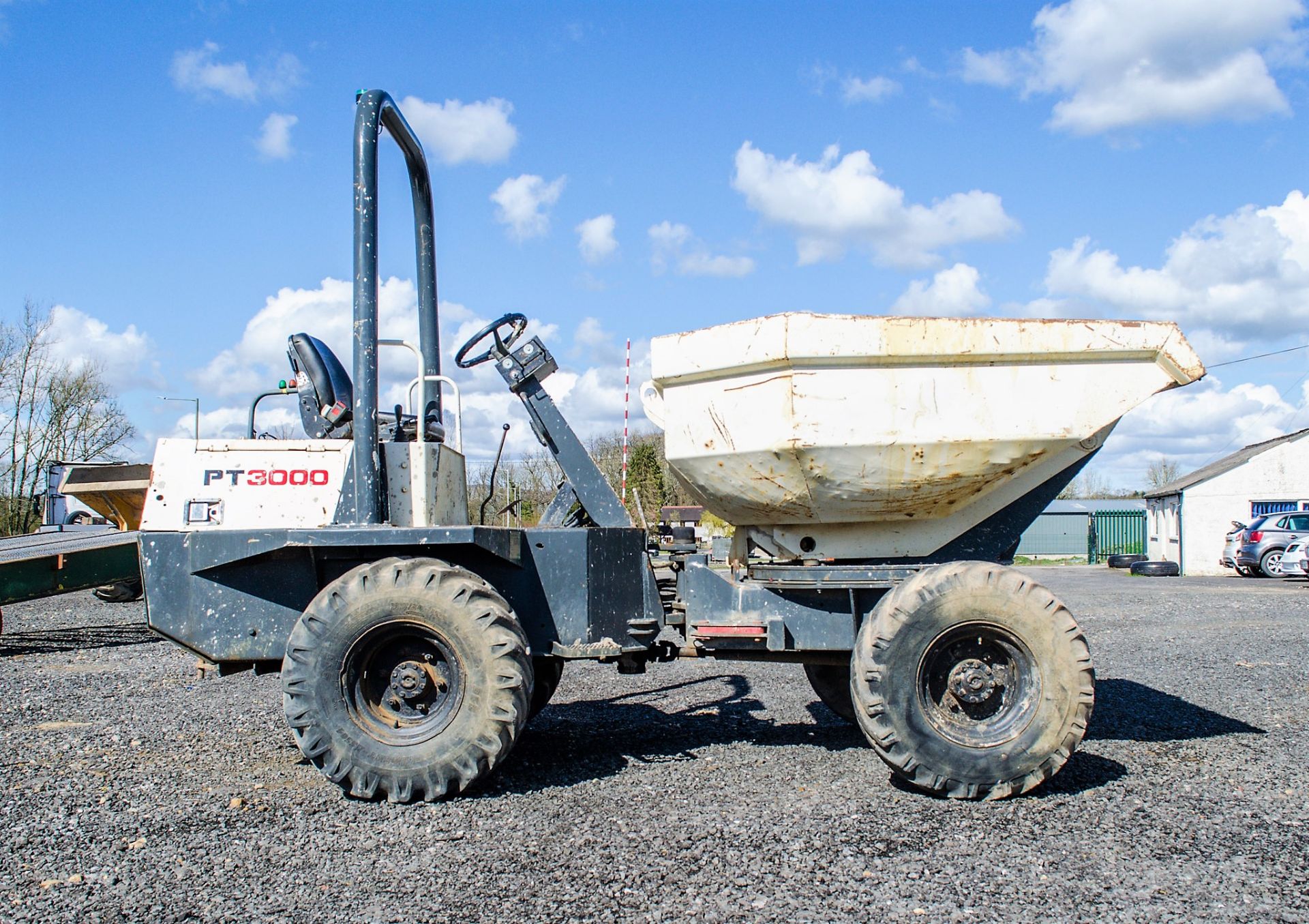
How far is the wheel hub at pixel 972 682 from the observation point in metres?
4.68

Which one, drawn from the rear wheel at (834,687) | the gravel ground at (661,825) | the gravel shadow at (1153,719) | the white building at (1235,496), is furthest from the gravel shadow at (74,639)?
the white building at (1235,496)

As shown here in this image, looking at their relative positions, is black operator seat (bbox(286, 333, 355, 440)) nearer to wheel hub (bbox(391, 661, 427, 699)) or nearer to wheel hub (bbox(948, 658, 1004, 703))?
wheel hub (bbox(391, 661, 427, 699))

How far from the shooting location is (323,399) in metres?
5.71

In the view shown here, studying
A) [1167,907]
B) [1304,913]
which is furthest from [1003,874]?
[1304,913]

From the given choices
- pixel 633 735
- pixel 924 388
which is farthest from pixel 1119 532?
pixel 924 388

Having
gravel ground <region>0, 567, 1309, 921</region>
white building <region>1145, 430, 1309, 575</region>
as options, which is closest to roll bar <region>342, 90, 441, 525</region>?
gravel ground <region>0, 567, 1309, 921</region>

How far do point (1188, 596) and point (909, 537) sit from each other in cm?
1331

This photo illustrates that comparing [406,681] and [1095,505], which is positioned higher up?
[1095,505]

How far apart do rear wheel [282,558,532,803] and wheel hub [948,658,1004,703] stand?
82.4 inches

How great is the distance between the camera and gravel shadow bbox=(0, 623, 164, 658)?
10531mm

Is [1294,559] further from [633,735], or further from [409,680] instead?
[409,680]

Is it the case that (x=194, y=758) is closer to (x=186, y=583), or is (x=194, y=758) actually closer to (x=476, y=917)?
(x=186, y=583)

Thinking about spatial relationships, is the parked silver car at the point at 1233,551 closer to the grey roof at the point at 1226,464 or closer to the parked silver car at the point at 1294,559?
the parked silver car at the point at 1294,559

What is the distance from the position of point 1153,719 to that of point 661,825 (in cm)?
391
